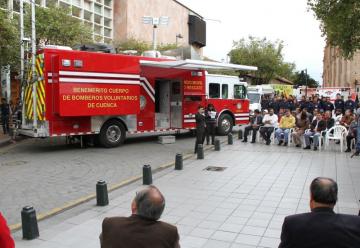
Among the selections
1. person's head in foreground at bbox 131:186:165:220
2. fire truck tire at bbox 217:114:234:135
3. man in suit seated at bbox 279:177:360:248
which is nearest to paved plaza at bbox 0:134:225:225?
fire truck tire at bbox 217:114:234:135

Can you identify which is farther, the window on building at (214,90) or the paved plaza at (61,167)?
the window on building at (214,90)

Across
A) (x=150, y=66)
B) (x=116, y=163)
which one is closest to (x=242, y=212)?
(x=116, y=163)

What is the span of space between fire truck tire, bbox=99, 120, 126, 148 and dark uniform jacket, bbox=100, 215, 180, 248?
37.8ft

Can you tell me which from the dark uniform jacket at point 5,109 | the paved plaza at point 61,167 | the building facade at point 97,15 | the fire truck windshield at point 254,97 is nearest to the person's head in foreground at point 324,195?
the paved plaza at point 61,167

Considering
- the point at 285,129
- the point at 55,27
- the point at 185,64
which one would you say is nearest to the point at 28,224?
the point at 185,64

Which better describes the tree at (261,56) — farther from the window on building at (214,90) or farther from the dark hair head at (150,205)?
the dark hair head at (150,205)

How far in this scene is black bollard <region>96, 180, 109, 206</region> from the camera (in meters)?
7.24

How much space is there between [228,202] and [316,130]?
8.16 meters

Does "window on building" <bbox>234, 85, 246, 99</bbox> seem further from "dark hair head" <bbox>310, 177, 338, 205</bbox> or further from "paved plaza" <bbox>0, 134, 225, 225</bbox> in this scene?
"dark hair head" <bbox>310, 177, 338, 205</bbox>

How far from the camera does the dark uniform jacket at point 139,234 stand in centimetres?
287

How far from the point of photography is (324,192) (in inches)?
118

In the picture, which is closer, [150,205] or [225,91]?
[150,205]

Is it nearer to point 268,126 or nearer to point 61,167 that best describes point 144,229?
point 61,167

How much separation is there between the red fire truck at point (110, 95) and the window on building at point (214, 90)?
2.6 inches
